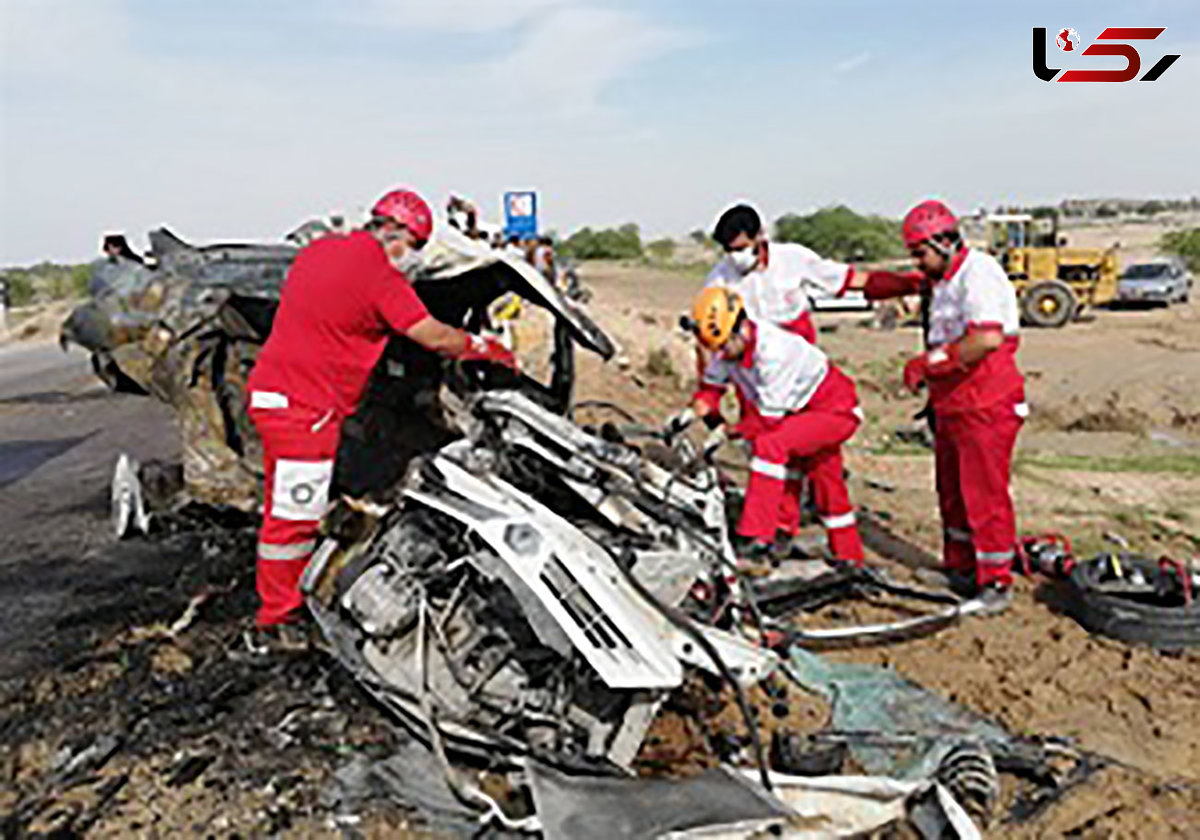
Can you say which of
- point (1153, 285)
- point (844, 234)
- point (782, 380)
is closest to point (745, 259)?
point (782, 380)

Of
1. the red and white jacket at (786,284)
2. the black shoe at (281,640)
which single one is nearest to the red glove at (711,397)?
the red and white jacket at (786,284)

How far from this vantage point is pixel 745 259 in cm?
605

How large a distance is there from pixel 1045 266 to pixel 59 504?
19.9m

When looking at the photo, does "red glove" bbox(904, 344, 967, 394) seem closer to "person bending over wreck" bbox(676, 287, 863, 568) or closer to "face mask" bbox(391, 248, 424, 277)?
"person bending over wreck" bbox(676, 287, 863, 568)

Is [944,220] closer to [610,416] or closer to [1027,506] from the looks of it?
[1027,506]

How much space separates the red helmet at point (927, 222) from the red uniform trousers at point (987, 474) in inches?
34.0

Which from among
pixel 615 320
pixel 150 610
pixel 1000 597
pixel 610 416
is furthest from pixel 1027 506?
pixel 615 320

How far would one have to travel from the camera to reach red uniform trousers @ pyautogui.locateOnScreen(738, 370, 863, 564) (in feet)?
16.1

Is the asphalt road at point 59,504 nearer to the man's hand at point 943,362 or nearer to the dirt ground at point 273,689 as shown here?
the dirt ground at point 273,689

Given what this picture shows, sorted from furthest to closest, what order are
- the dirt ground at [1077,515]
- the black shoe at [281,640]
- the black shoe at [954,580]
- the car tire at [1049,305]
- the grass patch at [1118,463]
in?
1. the car tire at [1049,305]
2. the grass patch at [1118,463]
3. the black shoe at [954,580]
4. the black shoe at [281,640]
5. the dirt ground at [1077,515]

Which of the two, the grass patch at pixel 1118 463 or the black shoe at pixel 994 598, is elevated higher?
the black shoe at pixel 994 598

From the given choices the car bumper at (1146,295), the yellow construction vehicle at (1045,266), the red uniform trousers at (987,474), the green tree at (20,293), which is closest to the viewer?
the red uniform trousers at (987,474)

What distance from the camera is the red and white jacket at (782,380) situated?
4.98 m

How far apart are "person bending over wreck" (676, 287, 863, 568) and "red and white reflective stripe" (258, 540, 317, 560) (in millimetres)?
1930
